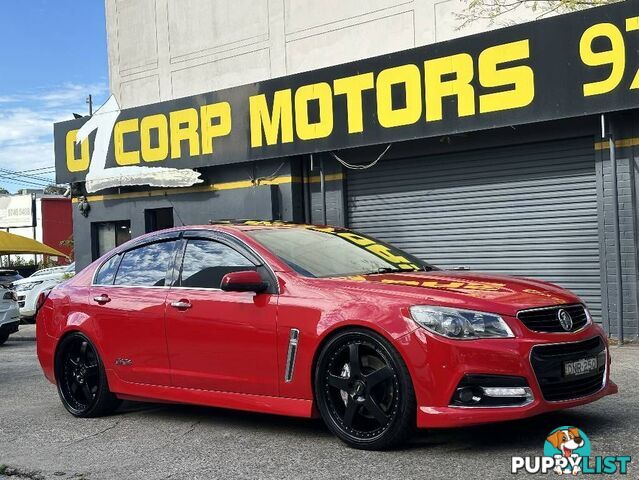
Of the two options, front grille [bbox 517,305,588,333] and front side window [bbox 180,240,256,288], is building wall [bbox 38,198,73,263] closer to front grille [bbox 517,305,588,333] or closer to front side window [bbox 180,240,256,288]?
front side window [bbox 180,240,256,288]

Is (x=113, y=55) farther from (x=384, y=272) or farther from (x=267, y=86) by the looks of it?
(x=384, y=272)

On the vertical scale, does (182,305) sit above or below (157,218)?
below

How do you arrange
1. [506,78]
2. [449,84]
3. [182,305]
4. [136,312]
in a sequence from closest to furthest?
[182,305], [136,312], [506,78], [449,84]

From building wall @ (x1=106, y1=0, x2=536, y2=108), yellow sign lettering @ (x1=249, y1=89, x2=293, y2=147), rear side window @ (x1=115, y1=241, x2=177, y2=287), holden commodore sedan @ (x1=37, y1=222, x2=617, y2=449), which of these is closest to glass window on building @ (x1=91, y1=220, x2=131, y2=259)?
building wall @ (x1=106, y1=0, x2=536, y2=108)

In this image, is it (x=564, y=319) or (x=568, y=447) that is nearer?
(x=568, y=447)

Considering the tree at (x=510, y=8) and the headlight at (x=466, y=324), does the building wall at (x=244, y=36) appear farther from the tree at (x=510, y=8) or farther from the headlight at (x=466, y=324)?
the headlight at (x=466, y=324)

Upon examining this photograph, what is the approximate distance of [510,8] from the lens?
14219 millimetres

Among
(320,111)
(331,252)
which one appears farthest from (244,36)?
(331,252)

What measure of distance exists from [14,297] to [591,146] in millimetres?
10268

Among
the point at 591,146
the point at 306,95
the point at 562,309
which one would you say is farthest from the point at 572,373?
the point at 306,95

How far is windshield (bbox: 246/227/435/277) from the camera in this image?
6.28 meters

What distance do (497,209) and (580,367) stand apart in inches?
321

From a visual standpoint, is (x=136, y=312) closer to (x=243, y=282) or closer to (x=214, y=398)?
(x=214, y=398)

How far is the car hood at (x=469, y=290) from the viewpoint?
5.28m
